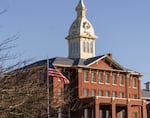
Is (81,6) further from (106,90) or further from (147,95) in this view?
(147,95)

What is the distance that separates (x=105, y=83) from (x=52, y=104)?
5361 centimetres

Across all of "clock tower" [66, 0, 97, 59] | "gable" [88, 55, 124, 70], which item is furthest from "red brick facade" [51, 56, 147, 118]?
"clock tower" [66, 0, 97, 59]

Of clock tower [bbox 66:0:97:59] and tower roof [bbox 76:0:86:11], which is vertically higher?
tower roof [bbox 76:0:86:11]

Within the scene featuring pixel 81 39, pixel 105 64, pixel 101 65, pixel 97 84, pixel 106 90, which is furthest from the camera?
pixel 81 39

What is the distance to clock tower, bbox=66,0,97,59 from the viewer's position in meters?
82.2

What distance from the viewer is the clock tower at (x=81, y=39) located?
82188 mm

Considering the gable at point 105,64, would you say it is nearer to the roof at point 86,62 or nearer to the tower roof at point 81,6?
the roof at point 86,62

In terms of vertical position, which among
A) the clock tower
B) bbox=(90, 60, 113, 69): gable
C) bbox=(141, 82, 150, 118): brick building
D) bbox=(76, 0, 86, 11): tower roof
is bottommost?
bbox=(141, 82, 150, 118): brick building

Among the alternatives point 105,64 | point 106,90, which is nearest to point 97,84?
point 106,90

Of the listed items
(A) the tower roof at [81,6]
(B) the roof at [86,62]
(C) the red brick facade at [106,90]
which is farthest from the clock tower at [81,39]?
(C) the red brick facade at [106,90]

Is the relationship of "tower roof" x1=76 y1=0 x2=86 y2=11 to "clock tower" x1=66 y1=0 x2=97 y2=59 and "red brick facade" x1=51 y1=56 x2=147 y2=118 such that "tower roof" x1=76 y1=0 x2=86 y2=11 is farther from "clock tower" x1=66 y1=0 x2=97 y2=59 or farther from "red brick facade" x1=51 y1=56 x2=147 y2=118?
"red brick facade" x1=51 y1=56 x2=147 y2=118

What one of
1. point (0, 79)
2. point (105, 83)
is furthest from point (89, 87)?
point (0, 79)

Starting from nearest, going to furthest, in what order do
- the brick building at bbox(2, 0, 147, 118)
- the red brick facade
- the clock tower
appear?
the red brick facade
the brick building at bbox(2, 0, 147, 118)
the clock tower

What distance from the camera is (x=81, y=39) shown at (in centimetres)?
8250
